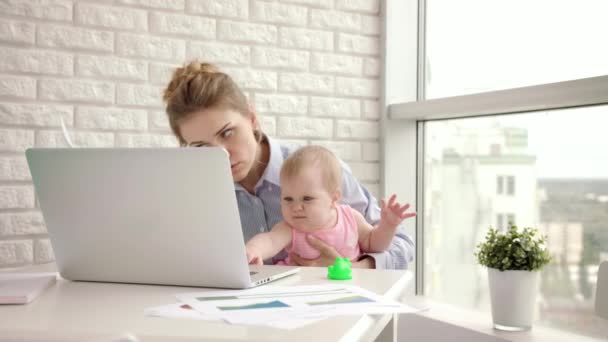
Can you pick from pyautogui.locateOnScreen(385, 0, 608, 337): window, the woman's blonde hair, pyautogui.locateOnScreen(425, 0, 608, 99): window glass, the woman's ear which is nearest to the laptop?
the woman's blonde hair

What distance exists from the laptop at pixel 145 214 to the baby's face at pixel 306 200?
2.00 ft

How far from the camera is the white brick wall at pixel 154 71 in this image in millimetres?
2605

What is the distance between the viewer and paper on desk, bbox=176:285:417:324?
1037 mm

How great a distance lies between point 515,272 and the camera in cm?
240

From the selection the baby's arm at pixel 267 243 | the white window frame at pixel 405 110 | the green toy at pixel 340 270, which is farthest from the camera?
the white window frame at pixel 405 110

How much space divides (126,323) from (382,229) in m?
1.18

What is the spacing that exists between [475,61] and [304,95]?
77cm

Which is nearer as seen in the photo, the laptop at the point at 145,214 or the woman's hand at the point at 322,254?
the laptop at the point at 145,214

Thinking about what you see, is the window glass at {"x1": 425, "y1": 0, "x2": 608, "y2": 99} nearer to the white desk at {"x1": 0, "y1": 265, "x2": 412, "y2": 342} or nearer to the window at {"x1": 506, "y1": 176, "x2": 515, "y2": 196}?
the window at {"x1": 506, "y1": 176, "x2": 515, "y2": 196}

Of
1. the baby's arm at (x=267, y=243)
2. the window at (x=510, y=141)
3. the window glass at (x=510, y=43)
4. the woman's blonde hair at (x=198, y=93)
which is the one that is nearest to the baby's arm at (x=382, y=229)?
the baby's arm at (x=267, y=243)

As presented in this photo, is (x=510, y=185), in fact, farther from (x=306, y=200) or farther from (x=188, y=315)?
(x=188, y=315)

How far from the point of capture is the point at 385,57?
10.9 feet

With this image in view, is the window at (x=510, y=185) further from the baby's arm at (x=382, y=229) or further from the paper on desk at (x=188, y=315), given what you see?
the paper on desk at (x=188, y=315)

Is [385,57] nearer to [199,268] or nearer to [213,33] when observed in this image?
[213,33]
